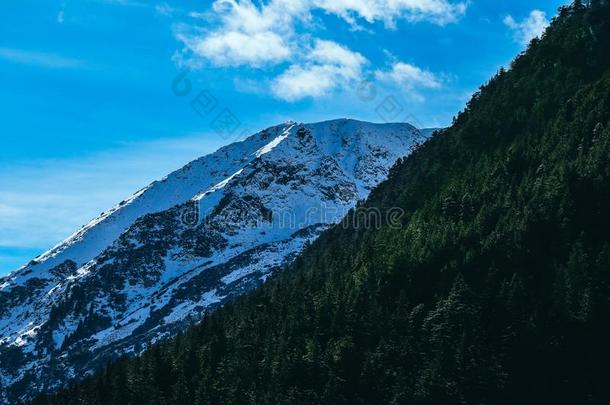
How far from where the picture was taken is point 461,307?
342ft

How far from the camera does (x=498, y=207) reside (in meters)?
123

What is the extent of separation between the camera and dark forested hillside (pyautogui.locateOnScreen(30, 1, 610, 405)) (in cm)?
9612

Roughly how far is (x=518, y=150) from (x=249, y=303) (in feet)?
217

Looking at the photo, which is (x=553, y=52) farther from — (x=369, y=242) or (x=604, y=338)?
(x=604, y=338)

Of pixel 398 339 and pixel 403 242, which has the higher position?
pixel 403 242

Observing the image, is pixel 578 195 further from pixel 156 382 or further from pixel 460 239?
pixel 156 382

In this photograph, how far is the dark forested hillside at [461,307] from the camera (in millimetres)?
96125

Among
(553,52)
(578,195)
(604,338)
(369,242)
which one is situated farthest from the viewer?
(553,52)

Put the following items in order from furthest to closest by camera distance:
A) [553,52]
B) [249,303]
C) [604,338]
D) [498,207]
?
[553,52]
[249,303]
[498,207]
[604,338]

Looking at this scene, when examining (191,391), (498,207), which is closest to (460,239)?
(498,207)

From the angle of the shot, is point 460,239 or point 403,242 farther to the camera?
point 403,242

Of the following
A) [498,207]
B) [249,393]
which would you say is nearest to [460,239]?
[498,207]

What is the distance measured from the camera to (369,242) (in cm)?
14812

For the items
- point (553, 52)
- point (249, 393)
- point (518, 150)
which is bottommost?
point (249, 393)
